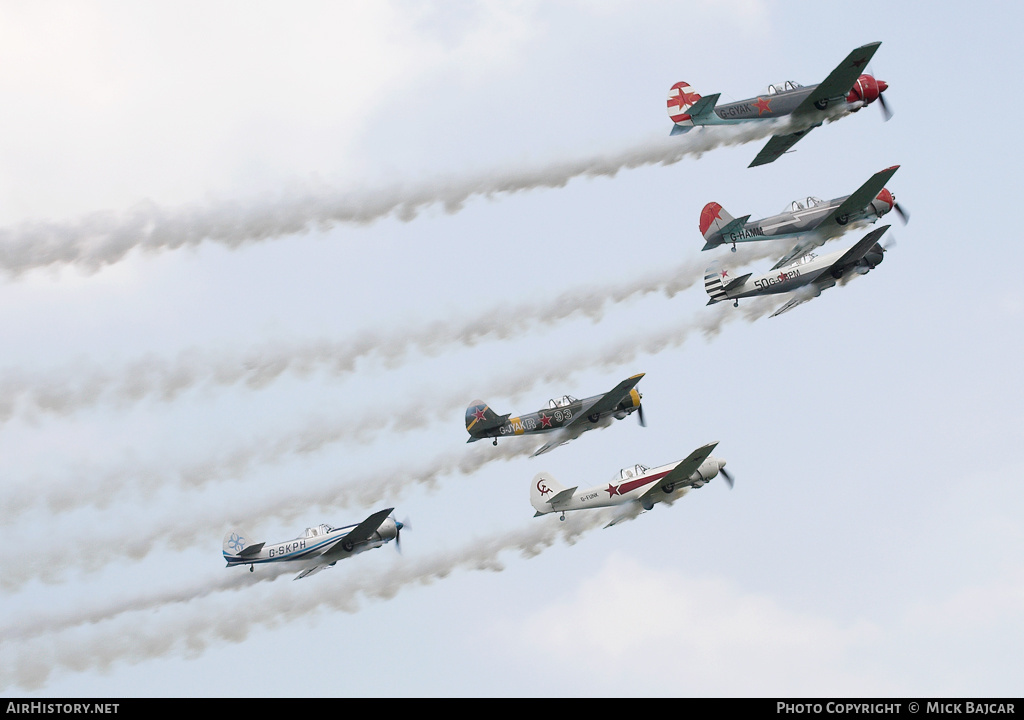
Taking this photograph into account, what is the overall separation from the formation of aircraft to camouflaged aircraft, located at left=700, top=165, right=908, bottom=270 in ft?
0.15

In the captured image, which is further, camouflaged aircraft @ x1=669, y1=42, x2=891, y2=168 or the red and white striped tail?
the red and white striped tail

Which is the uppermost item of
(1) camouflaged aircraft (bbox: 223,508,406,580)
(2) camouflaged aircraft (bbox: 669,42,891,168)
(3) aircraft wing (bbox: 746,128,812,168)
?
(2) camouflaged aircraft (bbox: 669,42,891,168)

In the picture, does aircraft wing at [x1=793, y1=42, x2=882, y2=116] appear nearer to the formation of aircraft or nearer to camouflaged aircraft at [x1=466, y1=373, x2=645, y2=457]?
the formation of aircraft

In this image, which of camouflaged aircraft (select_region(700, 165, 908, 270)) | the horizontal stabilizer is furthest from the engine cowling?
the horizontal stabilizer

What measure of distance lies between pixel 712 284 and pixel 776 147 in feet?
21.7

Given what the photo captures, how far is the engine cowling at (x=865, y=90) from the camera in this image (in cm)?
5688

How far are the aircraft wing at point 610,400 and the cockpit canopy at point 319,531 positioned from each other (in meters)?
11.7

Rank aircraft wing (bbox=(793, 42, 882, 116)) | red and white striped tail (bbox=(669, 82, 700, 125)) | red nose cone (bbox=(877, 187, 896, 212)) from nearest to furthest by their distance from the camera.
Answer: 1. aircraft wing (bbox=(793, 42, 882, 116))
2. red nose cone (bbox=(877, 187, 896, 212))
3. red and white striped tail (bbox=(669, 82, 700, 125))

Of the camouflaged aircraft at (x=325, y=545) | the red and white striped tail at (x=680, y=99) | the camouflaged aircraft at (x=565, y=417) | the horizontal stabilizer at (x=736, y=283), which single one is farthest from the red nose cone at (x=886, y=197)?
the camouflaged aircraft at (x=325, y=545)

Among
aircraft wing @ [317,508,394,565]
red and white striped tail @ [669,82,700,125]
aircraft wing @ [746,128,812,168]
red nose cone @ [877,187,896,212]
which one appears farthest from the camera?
red and white striped tail @ [669,82,700,125]

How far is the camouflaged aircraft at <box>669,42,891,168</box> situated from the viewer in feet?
185

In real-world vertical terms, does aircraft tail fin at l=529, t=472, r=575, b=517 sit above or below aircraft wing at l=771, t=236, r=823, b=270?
below

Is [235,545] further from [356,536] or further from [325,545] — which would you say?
[356,536]
